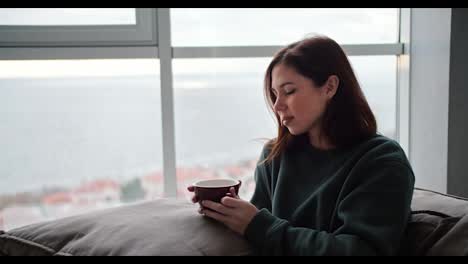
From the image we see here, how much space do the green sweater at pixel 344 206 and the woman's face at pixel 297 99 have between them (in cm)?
9

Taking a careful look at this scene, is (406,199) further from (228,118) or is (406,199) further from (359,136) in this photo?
(228,118)

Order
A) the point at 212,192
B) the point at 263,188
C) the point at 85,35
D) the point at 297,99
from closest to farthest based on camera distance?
the point at 212,192
the point at 297,99
the point at 263,188
the point at 85,35

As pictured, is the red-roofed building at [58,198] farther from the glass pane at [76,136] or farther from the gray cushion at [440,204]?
the gray cushion at [440,204]

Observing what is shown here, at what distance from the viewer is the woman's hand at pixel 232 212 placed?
3.29 feet

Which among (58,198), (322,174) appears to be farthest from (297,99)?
(58,198)

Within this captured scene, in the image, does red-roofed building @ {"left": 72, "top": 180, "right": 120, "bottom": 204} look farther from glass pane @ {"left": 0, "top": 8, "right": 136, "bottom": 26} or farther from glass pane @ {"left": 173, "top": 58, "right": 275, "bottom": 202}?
glass pane @ {"left": 0, "top": 8, "right": 136, "bottom": 26}

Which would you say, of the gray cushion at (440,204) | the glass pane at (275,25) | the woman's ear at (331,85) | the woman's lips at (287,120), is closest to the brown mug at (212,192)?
Result: the woman's lips at (287,120)

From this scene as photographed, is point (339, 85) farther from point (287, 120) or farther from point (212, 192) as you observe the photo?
point (212, 192)

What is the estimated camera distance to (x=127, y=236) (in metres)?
0.94

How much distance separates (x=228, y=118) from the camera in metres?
1.92

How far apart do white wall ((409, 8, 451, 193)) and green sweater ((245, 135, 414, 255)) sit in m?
0.84

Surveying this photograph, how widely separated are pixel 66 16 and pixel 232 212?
110cm
